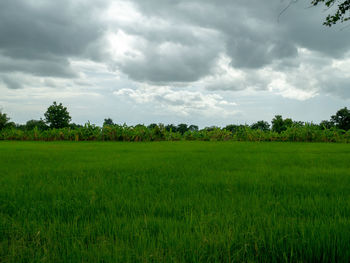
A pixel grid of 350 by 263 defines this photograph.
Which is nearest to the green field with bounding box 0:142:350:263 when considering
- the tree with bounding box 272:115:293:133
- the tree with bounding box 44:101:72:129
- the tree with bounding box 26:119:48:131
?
the tree with bounding box 272:115:293:133

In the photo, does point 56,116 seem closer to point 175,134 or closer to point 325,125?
point 175,134

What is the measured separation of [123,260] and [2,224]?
1470mm

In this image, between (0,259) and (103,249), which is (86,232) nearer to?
(103,249)

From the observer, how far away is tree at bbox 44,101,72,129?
43406 millimetres

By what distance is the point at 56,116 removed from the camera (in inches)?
1724

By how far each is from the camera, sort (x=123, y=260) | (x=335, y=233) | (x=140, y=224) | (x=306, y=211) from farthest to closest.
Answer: (x=306, y=211) → (x=140, y=224) → (x=335, y=233) → (x=123, y=260)

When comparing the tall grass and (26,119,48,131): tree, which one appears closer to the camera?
the tall grass

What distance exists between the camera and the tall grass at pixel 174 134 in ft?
56.9

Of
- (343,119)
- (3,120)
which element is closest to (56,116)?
(3,120)

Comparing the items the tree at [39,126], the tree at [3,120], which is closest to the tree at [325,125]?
the tree at [39,126]

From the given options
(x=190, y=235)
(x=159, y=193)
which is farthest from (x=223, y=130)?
(x=190, y=235)

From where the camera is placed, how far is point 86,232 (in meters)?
2.16

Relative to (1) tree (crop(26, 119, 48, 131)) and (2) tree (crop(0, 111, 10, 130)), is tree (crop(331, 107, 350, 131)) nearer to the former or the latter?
(1) tree (crop(26, 119, 48, 131))

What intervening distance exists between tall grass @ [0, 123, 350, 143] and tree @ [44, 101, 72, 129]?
22966 mm
